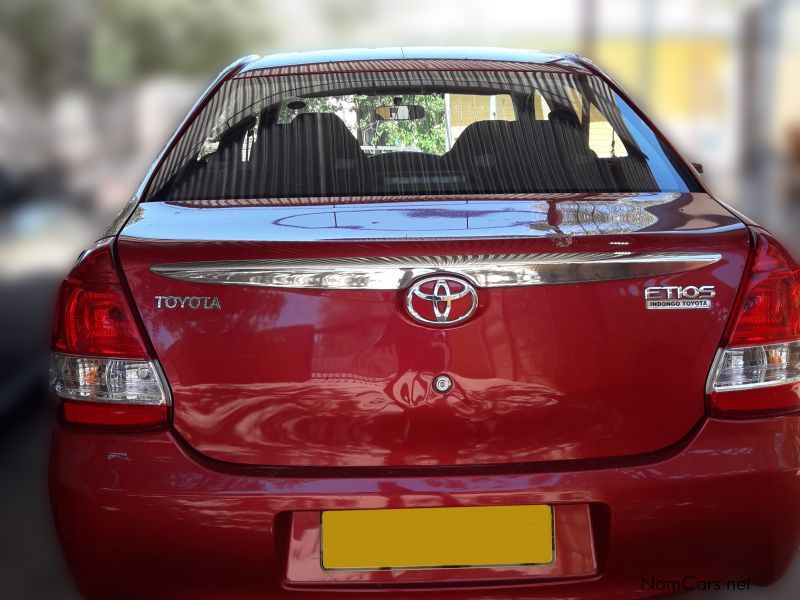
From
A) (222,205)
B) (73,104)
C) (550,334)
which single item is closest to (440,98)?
(222,205)

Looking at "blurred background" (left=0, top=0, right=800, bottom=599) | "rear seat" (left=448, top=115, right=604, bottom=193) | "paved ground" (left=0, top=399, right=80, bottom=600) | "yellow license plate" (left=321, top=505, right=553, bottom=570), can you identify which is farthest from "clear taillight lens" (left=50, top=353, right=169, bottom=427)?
"paved ground" (left=0, top=399, right=80, bottom=600)

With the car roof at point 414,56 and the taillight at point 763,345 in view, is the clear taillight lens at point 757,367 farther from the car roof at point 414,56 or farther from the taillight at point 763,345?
the car roof at point 414,56

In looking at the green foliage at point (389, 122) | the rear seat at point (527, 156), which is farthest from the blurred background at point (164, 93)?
the green foliage at point (389, 122)

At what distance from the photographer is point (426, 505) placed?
2.13 meters

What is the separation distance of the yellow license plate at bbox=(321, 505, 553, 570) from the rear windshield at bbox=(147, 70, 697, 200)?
726 millimetres

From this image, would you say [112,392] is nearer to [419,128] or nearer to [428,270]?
[428,270]

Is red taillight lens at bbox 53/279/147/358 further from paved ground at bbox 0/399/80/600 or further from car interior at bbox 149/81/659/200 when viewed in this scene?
paved ground at bbox 0/399/80/600

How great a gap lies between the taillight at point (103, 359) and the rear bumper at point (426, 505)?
5 cm

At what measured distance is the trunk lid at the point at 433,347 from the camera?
2.13 m

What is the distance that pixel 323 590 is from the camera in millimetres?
2148

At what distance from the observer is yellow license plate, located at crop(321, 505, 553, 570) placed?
6.99ft

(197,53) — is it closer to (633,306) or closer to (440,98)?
(440,98)

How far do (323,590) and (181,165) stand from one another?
45.4 inches

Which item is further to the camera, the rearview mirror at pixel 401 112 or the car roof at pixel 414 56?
the car roof at pixel 414 56
